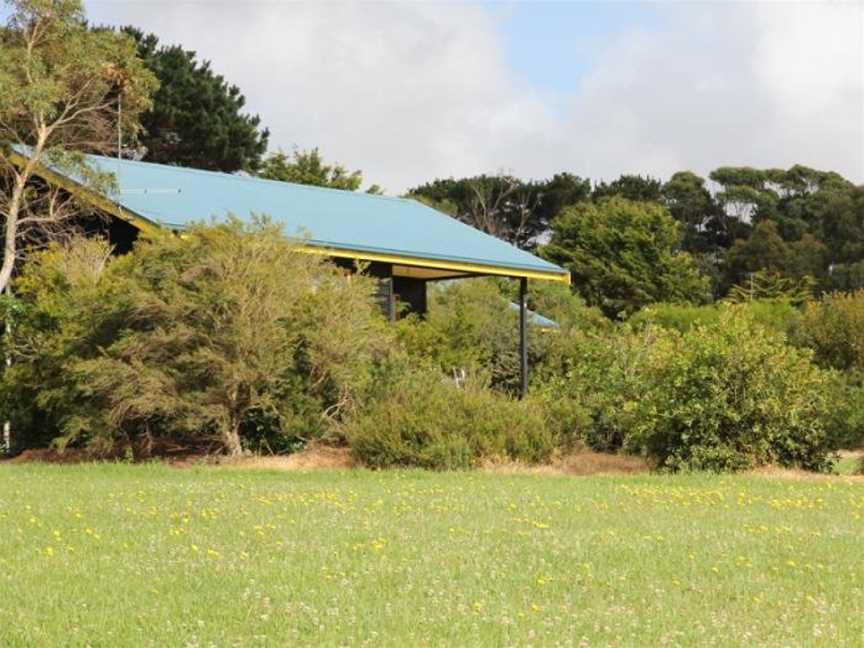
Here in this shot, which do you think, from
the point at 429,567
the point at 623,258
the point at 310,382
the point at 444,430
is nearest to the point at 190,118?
the point at 623,258

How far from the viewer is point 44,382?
22.5m

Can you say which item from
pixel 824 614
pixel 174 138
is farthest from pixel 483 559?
pixel 174 138

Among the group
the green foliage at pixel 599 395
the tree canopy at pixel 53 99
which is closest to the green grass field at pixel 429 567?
the green foliage at pixel 599 395

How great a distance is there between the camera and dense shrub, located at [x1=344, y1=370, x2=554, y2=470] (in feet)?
63.4

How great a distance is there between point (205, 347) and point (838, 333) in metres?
20.8

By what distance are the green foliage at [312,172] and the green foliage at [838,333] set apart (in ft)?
67.3

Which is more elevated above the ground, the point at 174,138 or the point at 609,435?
the point at 174,138

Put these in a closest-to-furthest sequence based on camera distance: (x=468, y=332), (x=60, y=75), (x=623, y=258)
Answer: (x=60, y=75) → (x=468, y=332) → (x=623, y=258)

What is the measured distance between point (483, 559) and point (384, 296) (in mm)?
20519

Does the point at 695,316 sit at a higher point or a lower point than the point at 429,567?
higher

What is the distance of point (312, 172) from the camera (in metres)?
49.7

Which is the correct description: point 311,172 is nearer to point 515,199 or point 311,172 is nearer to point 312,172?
point 312,172

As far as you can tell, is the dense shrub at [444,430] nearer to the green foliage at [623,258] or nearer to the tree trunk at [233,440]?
the tree trunk at [233,440]

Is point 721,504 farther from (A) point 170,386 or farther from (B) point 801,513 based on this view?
(A) point 170,386
